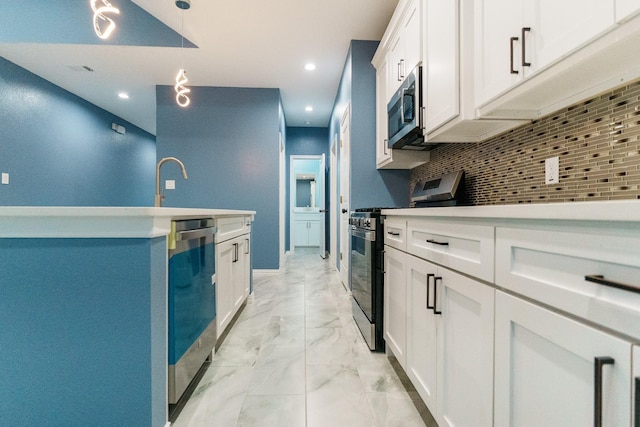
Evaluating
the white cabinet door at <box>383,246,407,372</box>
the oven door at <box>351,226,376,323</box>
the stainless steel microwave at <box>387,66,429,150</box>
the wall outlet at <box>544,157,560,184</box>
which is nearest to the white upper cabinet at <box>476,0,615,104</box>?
the wall outlet at <box>544,157,560,184</box>

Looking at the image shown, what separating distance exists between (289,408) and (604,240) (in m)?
1.36

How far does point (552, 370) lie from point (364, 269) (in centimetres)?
140

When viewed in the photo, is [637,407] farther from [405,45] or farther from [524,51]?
[405,45]

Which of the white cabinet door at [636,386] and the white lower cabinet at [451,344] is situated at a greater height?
the white cabinet door at [636,386]

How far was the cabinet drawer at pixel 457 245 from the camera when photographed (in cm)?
87

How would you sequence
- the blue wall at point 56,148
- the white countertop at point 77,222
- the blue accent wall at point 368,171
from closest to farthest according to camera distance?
the white countertop at point 77,222 < the blue accent wall at point 368,171 < the blue wall at point 56,148

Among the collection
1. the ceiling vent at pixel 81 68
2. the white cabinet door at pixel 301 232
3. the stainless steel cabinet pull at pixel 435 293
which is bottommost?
the white cabinet door at pixel 301 232

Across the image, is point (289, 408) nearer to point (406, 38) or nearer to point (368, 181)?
point (368, 181)

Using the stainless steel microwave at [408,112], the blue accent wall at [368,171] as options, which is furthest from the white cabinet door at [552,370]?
the blue accent wall at [368,171]

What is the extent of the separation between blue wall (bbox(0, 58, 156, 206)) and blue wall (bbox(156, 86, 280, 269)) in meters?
Result: 1.45

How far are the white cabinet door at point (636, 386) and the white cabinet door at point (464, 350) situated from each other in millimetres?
357

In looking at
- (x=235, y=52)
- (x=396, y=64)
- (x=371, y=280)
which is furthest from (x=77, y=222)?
(x=235, y=52)

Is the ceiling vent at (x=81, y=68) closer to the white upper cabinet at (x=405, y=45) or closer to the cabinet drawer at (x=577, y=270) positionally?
the white upper cabinet at (x=405, y=45)

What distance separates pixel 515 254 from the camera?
76 centimetres
